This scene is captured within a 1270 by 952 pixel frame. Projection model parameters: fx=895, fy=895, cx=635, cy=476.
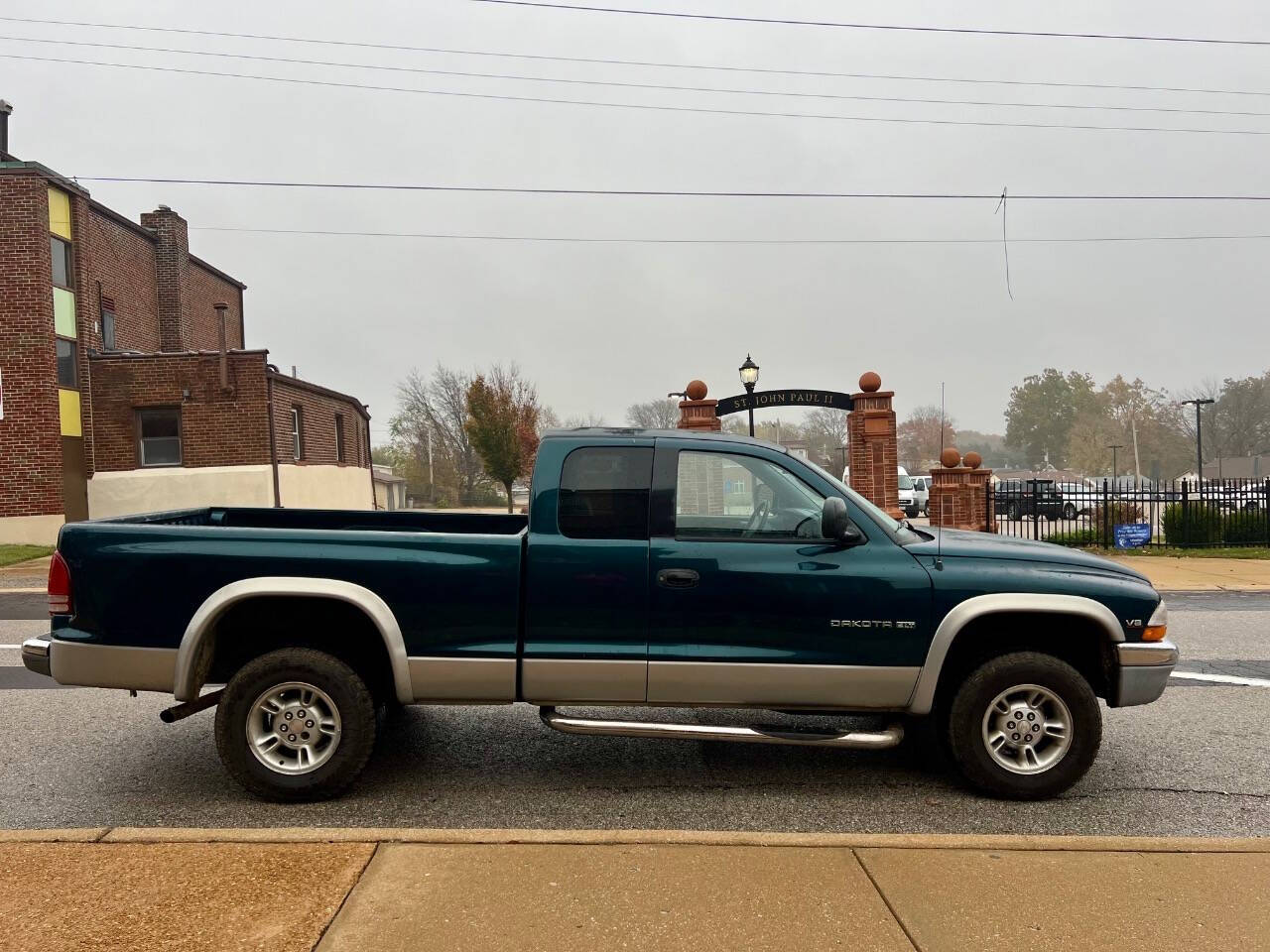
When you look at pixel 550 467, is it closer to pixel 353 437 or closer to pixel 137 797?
pixel 137 797

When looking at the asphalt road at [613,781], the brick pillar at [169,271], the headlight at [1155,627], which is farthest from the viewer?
the brick pillar at [169,271]

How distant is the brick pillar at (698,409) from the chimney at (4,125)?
21365mm

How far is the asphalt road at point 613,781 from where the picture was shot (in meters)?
4.21

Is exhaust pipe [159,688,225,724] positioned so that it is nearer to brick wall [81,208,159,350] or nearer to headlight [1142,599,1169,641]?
headlight [1142,599,1169,641]

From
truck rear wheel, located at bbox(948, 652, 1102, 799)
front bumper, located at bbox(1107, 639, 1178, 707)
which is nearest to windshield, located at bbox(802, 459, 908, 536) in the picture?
truck rear wheel, located at bbox(948, 652, 1102, 799)

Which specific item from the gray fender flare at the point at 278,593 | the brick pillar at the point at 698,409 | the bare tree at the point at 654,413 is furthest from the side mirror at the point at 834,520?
the bare tree at the point at 654,413

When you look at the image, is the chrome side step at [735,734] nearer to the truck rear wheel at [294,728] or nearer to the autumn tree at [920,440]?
the truck rear wheel at [294,728]

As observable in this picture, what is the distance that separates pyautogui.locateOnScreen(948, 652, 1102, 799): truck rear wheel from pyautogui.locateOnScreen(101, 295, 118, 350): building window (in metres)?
26.8

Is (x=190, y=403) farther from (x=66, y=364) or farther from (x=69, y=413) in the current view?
(x=66, y=364)

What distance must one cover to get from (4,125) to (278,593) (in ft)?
94.6

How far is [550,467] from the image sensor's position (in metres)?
4.55

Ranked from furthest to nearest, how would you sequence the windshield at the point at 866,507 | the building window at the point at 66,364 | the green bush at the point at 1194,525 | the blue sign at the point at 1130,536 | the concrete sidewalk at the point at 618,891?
the building window at the point at 66,364 → the green bush at the point at 1194,525 → the blue sign at the point at 1130,536 → the windshield at the point at 866,507 → the concrete sidewalk at the point at 618,891

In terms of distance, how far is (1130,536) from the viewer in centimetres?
1845

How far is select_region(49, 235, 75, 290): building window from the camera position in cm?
2220
